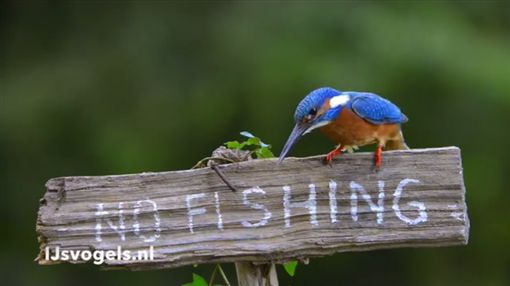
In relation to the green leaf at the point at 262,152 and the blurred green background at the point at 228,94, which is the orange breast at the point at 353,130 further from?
the blurred green background at the point at 228,94

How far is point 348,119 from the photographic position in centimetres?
247

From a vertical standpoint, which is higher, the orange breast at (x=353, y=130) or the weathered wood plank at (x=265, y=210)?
the orange breast at (x=353, y=130)

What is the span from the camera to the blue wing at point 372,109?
2510mm

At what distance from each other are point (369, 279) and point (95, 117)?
1789 mm

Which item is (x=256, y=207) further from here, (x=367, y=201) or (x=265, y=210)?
(x=367, y=201)

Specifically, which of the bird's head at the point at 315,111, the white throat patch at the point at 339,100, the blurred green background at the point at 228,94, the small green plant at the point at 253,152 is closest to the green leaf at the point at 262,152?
the small green plant at the point at 253,152

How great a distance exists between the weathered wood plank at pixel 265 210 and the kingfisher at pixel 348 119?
72 mm

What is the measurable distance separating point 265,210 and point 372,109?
447 mm

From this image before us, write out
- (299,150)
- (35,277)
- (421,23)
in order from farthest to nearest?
(35,277) → (421,23) → (299,150)

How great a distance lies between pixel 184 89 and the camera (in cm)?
512

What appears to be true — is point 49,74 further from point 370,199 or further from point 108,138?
point 370,199

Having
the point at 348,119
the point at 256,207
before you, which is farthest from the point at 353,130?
the point at 256,207

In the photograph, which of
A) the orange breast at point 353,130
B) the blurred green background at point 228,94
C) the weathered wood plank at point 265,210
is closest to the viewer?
the weathered wood plank at point 265,210

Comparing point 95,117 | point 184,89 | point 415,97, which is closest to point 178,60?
point 184,89
